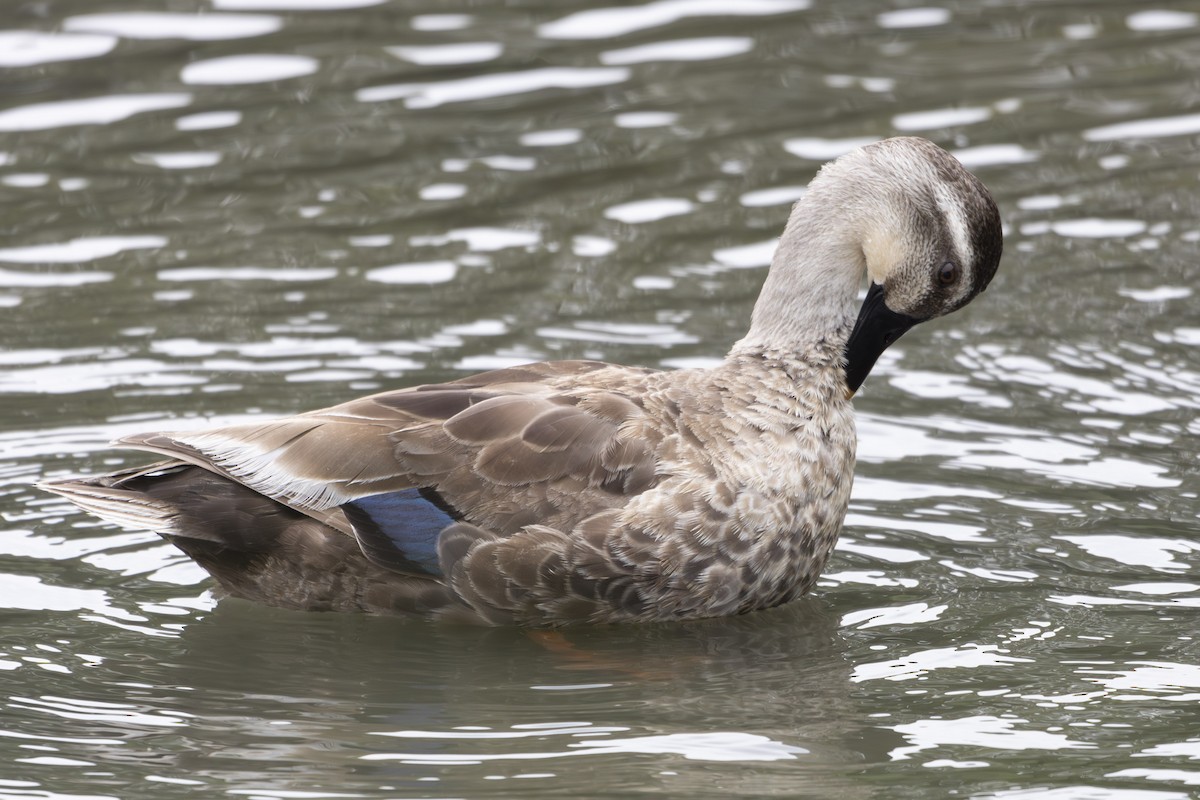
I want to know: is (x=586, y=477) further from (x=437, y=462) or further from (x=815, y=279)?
(x=815, y=279)

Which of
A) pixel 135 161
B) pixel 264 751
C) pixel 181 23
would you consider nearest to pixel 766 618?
pixel 264 751

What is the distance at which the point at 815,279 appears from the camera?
856 centimetres

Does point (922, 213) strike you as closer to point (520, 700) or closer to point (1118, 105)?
point (520, 700)

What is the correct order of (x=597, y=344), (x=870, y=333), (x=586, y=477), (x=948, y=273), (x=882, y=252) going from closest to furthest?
(x=586, y=477) → (x=948, y=273) → (x=882, y=252) → (x=870, y=333) → (x=597, y=344)

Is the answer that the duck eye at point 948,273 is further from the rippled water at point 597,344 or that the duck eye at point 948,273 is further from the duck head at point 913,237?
the rippled water at point 597,344

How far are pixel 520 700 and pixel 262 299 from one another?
4813 millimetres

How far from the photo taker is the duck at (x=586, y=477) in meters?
7.98

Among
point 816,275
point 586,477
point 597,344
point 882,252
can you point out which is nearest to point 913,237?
point 882,252

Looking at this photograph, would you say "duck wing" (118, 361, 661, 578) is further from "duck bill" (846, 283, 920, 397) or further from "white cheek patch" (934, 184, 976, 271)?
"white cheek patch" (934, 184, 976, 271)

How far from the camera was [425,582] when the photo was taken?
26.7ft

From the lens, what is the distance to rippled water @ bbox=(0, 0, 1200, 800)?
7.13 metres

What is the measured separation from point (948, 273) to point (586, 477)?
1.71 m

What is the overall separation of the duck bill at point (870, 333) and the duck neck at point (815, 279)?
0.25ft

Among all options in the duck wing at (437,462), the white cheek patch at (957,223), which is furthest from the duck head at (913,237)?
the duck wing at (437,462)
